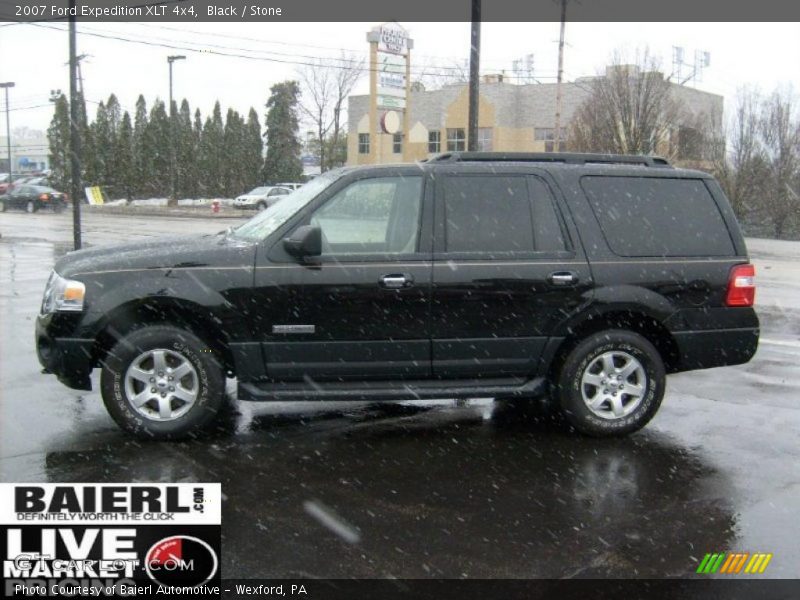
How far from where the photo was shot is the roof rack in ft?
20.8

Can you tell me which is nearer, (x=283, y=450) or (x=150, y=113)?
(x=283, y=450)

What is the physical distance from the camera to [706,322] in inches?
248

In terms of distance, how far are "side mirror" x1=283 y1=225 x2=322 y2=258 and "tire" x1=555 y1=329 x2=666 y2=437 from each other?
1961mm

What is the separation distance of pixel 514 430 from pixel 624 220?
174 centimetres

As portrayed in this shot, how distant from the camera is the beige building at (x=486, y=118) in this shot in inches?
2094

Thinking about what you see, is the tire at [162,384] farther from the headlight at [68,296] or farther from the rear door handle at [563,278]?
the rear door handle at [563,278]

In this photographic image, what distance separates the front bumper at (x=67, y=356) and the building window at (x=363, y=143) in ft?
174

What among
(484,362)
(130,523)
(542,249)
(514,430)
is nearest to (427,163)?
(542,249)

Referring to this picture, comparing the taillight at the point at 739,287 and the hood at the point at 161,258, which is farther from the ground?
the hood at the point at 161,258

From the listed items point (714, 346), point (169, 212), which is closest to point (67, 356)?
point (714, 346)

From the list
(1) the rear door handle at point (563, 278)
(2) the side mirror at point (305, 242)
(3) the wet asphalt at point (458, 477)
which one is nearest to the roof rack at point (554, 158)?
(1) the rear door handle at point (563, 278)

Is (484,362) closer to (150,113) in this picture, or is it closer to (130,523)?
(130,523)

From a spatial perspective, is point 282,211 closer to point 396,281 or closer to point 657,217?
point 396,281

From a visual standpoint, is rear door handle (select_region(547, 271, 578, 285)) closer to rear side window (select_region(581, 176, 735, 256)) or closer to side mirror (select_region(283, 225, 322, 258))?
rear side window (select_region(581, 176, 735, 256))
